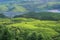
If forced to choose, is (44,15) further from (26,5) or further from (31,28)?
(31,28)

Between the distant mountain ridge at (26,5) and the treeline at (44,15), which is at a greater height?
the distant mountain ridge at (26,5)

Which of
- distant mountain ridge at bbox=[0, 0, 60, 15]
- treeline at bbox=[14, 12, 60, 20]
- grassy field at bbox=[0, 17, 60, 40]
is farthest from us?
distant mountain ridge at bbox=[0, 0, 60, 15]

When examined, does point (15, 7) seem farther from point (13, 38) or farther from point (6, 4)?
point (13, 38)

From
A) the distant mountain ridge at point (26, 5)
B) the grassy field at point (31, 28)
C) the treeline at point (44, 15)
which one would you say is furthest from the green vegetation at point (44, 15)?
the distant mountain ridge at point (26, 5)

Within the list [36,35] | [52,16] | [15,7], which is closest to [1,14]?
[15,7]

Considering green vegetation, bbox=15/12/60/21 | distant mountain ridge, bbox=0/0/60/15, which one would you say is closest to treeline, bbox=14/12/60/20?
green vegetation, bbox=15/12/60/21

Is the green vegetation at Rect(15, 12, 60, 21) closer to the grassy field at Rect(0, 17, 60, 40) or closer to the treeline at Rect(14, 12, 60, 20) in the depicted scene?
the treeline at Rect(14, 12, 60, 20)

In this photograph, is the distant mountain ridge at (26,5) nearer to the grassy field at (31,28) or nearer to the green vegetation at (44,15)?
the green vegetation at (44,15)

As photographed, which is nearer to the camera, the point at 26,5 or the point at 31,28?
the point at 31,28

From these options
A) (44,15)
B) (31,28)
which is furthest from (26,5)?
(31,28)
